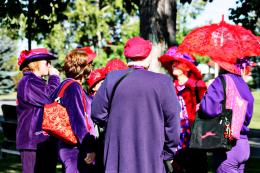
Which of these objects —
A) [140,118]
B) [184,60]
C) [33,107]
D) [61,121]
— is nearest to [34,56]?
[33,107]

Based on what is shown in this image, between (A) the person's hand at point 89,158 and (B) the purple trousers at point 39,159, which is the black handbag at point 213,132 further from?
(B) the purple trousers at point 39,159

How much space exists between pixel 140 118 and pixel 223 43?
1695 mm

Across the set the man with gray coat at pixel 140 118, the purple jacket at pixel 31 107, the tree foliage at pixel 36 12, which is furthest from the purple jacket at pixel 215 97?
the tree foliage at pixel 36 12

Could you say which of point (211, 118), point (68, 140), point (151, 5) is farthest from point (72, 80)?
point (151, 5)

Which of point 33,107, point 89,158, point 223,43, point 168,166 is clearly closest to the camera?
point 168,166

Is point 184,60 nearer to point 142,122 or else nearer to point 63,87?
point 63,87

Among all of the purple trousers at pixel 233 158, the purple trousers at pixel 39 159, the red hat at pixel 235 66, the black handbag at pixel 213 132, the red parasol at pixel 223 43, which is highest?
the red parasol at pixel 223 43

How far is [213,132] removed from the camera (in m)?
5.52

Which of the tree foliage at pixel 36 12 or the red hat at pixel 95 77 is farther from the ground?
the tree foliage at pixel 36 12

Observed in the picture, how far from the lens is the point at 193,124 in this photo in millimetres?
5598

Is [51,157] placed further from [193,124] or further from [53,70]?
[193,124]

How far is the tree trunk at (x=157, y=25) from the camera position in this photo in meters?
9.12

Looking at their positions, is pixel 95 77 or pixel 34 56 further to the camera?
pixel 34 56

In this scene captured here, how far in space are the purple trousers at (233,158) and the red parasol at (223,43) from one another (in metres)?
0.80
